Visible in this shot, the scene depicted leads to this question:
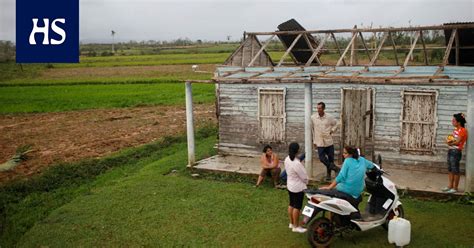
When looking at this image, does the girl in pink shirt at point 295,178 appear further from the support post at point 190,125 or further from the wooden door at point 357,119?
the support post at point 190,125

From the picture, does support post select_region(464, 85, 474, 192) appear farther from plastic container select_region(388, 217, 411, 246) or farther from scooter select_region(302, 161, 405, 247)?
plastic container select_region(388, 217, 411, 246)

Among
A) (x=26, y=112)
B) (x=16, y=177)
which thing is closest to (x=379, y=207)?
(x=16, y=177)

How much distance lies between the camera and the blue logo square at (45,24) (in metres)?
13.3

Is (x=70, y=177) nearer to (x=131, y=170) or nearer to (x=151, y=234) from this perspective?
(x=131, y=170)

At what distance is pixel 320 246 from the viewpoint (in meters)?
7.11

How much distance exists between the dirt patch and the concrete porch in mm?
5320

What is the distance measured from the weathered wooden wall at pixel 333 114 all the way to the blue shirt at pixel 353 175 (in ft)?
16.3

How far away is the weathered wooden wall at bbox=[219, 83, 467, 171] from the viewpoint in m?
11.0

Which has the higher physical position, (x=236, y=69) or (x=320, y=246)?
(x=236, y=69)

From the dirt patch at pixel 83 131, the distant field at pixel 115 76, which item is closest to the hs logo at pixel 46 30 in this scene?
the dirt patch at pixel 83 131

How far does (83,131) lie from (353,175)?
1670cm

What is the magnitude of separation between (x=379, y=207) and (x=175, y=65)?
50.9 metres

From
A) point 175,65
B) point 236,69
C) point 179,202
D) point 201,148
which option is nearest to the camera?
point 179,202

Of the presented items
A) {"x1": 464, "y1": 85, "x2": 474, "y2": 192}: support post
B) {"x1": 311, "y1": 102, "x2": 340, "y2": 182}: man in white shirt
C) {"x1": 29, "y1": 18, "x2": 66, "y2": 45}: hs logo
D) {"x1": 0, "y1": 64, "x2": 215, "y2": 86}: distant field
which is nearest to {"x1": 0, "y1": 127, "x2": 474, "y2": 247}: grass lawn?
{"x1": 464, "y1": 85, "x2": 474, "y2": 192}: support post
